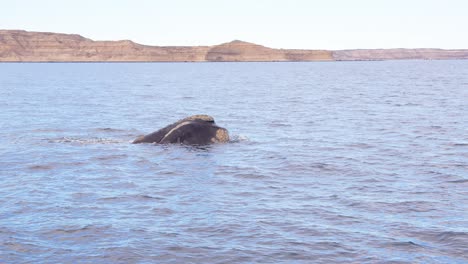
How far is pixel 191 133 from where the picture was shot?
23.2 m

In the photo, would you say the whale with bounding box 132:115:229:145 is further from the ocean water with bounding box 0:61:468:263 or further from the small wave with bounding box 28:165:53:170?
the small wave with bounding box 28:165:53:170

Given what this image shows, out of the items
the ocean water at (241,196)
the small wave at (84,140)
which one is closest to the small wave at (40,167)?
the ocean water at (241,196)

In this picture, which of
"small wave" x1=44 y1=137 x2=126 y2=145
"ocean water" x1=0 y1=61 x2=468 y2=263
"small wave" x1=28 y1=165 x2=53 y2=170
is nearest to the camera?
"ocean water" x1=0 y1=61 x2=468 y2=263

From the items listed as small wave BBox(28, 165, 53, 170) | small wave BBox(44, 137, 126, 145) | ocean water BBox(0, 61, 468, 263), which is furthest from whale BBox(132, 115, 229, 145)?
small wave BBox(28, 165, 53, 170)

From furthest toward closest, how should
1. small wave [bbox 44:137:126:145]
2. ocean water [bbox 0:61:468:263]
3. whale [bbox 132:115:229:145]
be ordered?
small wave [bbox 44:137:126:145] → whale [bbox 132:115:229:145] → ocean water [bbox 0:61:468:263]

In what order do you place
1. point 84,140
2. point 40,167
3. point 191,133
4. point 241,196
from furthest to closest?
point 84,140, point 191,133, point 40,167, point 241,196

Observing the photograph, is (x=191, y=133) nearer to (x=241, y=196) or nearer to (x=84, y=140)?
(x=84, y=140)

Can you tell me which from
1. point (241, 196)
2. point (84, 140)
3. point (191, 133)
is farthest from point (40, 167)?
point (241, 196)

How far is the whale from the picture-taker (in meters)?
23.2

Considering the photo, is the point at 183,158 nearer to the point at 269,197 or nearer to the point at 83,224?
the point at 269,197

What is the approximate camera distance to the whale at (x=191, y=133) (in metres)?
23.2

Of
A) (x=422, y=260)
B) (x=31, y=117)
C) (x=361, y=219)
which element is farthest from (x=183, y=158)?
(x=31, y=117)

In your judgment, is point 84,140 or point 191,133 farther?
point 84,140

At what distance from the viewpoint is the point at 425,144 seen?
920 inches
